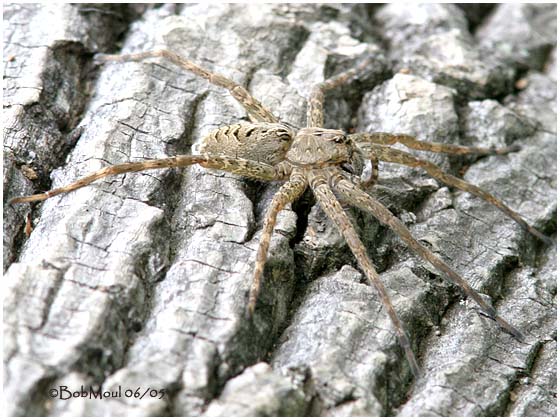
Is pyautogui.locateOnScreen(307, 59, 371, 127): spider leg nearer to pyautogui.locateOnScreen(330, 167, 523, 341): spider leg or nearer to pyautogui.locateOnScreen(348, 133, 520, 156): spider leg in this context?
pyautogui.locateOnScreen(348, 133, 520, 156): spider leg

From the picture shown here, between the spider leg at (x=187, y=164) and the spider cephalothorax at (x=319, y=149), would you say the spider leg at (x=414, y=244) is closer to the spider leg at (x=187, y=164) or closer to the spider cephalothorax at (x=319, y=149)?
the spider cephalothorax at (x=319, y=149)

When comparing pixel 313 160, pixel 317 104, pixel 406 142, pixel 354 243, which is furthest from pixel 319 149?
pixel 354 243

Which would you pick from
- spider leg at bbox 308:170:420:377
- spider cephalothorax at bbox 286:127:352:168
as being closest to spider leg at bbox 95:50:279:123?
spider cephalothorax at bbox 286:127:352:168

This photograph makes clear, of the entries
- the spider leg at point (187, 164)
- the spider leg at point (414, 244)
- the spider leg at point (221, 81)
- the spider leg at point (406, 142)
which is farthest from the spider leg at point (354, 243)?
the spider leg at point (221, 81)

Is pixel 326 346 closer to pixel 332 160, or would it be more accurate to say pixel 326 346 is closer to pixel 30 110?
pixel 332 160

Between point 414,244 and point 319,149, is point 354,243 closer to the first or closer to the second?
point 414,244

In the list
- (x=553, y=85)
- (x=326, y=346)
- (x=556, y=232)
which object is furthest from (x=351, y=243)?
(x=553, y=85)
